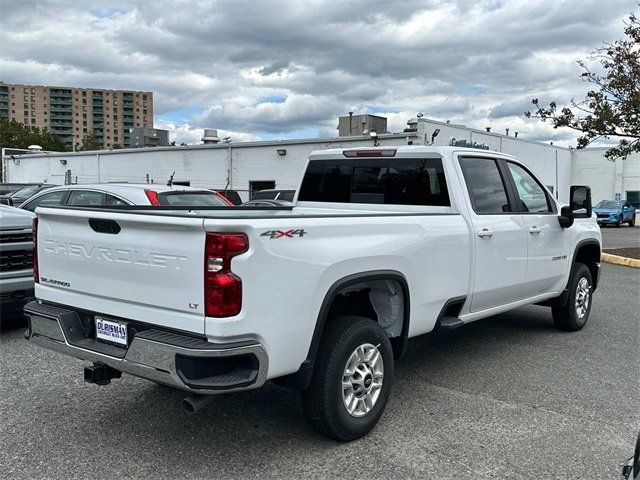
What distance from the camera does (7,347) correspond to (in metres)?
5.80

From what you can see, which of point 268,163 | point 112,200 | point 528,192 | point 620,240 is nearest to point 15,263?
point 112,200

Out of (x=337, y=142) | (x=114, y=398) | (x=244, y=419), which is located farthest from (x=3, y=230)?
(x=337, y=142)

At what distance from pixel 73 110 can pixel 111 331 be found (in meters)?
132

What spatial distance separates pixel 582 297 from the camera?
6.94 metres

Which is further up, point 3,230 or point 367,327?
point 3,230

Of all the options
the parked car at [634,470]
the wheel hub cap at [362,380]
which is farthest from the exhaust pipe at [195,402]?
the parked car at [634,470]

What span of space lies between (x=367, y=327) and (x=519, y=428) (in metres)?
1.34

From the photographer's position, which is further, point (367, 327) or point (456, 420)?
point (456, 420)

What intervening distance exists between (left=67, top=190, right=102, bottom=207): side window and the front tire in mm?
5790

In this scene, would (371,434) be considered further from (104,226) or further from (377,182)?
(377,182)

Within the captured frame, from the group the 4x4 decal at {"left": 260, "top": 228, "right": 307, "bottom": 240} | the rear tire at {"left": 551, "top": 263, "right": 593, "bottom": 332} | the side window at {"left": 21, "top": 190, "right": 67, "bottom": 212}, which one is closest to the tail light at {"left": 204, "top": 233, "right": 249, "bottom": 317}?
the 4x4 decal at {"left": 260, "top": 228, "right": 307, "bottom": 240}

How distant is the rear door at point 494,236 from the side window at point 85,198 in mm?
5528

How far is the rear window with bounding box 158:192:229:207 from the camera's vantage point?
812 centimetres

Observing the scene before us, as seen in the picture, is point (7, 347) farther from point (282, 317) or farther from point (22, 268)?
point (282, 317)
